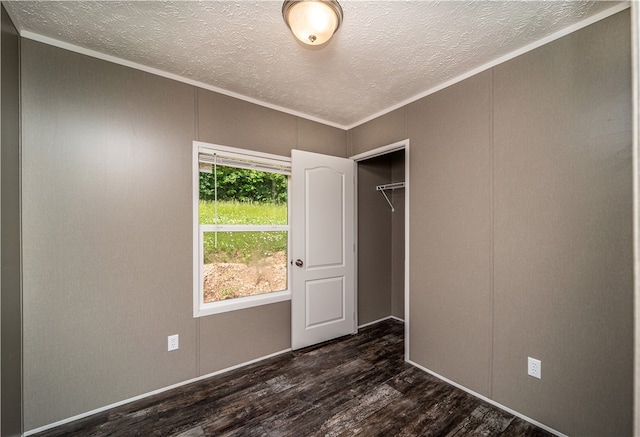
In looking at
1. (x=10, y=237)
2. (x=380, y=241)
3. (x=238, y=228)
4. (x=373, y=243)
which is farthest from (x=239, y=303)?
(x=380, y=241)

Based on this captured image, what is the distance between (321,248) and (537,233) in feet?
6.20

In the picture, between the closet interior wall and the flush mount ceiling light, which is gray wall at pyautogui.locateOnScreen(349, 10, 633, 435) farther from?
the flush mount ceiling light

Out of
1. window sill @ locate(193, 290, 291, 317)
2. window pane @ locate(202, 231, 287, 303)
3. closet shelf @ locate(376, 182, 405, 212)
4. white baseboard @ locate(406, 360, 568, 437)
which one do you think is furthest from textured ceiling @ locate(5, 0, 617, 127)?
white baseboard @ locate(406, 360, 568, 437)

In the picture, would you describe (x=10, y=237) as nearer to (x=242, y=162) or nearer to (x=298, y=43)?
(x=242, y=162)

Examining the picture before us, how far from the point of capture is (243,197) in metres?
2.65

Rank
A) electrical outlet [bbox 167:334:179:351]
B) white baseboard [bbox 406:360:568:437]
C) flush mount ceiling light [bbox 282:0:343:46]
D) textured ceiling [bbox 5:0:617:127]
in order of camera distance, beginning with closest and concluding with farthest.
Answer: flush mount ceiling light [bbox 282:0:343:46], textured ceiling [bbox 5:0:617:127], white baseboard [bbox 406:360:568:437], electrical outlet [bbox 167:334:179:351]

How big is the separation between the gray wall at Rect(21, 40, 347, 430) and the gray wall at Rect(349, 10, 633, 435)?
6.58 ft

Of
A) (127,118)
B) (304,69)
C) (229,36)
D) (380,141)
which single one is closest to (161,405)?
(127,118)

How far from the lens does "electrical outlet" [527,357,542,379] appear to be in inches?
69.3

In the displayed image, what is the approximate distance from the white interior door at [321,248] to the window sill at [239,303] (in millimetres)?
153

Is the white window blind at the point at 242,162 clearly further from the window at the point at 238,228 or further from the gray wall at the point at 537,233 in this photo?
the gray wall at the point at 537,233

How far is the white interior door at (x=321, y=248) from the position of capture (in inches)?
110

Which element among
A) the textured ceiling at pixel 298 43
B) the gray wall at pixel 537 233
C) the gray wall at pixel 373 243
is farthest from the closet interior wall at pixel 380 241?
the textured ceiling at pixel 298 43

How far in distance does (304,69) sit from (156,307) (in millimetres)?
2256
